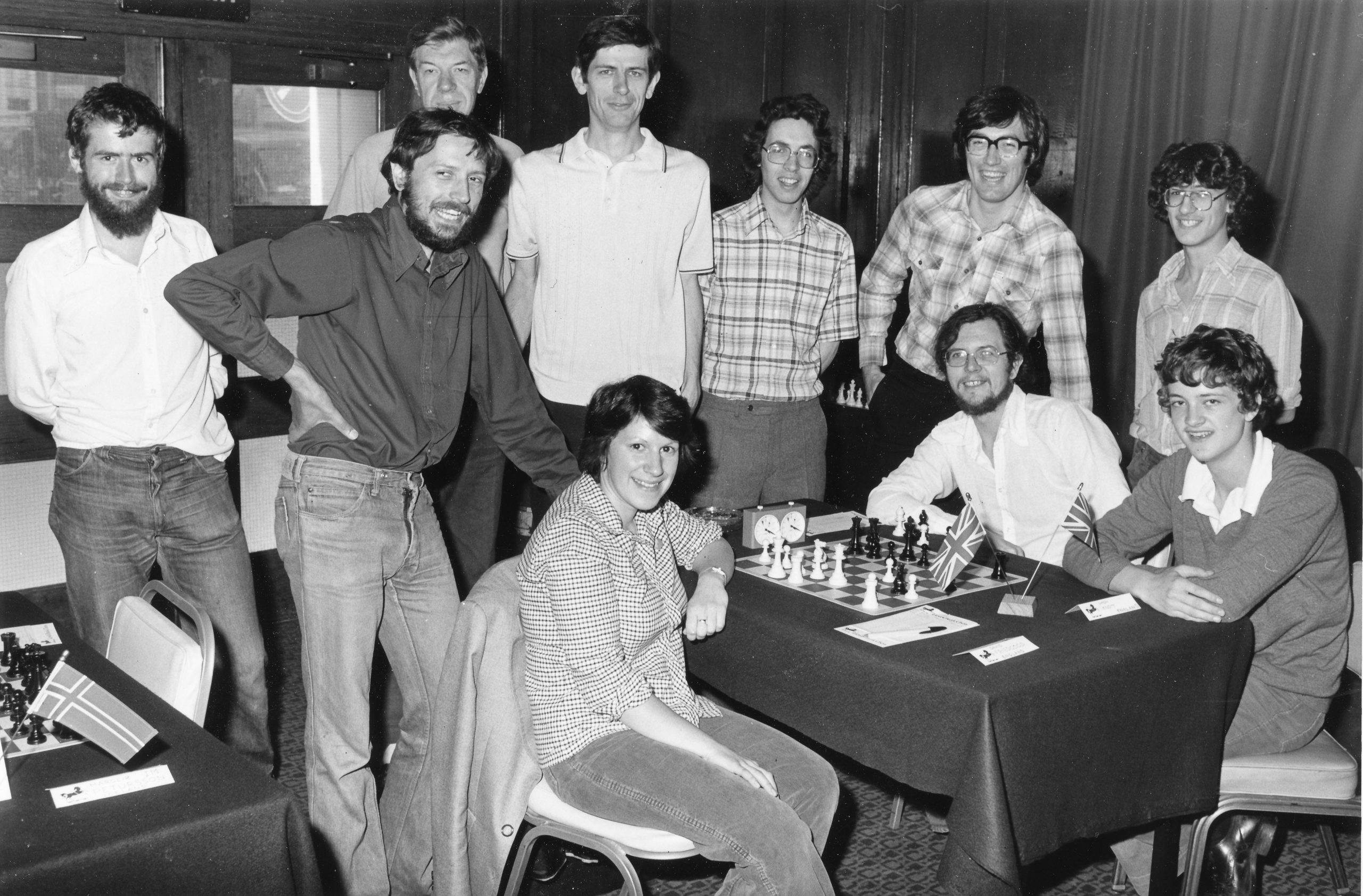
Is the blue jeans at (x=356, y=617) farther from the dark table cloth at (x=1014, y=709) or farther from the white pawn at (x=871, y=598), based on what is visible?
the white pawn at (x=871, y=598)

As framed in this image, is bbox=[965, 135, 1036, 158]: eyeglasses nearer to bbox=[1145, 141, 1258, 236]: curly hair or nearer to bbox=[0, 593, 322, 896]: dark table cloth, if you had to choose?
bbox=[1145, 141, 1258, 236]: curly hair

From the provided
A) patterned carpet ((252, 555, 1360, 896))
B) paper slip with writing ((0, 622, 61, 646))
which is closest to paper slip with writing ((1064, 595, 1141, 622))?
patterned carpet ((252, 555, 1360, 896))

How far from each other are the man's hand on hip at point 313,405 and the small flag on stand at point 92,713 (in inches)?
38.7

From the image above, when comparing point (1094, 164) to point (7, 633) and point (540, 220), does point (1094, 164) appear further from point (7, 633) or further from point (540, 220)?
point (7, 633)

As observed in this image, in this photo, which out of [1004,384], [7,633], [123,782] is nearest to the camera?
[123,782]

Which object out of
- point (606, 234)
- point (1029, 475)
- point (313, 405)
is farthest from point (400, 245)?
point (1029, 475)

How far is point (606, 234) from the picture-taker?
366cm

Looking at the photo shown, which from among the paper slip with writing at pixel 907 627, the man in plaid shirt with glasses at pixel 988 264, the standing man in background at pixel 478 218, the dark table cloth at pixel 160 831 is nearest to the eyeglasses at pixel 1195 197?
the man in plaid shirt with glasses at pixel 988 264

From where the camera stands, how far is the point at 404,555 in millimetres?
2836

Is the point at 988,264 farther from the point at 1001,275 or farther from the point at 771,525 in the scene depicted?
the point at 771,525

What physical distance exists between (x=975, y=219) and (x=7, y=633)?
303 centimetres

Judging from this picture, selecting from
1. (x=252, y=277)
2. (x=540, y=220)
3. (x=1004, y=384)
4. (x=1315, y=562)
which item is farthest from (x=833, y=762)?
(x=252, y=277)

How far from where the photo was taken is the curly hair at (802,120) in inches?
159

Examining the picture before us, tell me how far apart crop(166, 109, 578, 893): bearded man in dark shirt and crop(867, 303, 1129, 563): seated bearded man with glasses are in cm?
131
